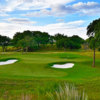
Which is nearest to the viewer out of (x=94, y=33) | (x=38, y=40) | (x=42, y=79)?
(x=42, y=79)

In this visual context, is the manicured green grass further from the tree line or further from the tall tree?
the tree line

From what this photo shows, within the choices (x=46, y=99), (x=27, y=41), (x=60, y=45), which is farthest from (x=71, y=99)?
(x=60, y=45)

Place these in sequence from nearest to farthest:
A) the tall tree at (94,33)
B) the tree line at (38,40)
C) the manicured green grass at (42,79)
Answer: the manicured green grass at (42,79) < the tall tree at (94,33) < the tree line at (38,40)

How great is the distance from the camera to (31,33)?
2975 inches

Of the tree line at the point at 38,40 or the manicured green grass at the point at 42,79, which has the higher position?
the tree line at the point at 38,40

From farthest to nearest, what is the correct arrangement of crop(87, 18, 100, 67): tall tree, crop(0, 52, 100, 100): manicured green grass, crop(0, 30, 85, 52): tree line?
crop(0, 30, 85, 52): tree line
crop(87, 18, 100, 67): tall tree
crop(0, 52, 100, 100): manicured green grass

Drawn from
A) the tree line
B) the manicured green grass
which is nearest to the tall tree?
the manicured green grass

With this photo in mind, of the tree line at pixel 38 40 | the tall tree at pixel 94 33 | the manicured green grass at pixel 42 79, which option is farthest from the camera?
the tree line at pixel 38 40

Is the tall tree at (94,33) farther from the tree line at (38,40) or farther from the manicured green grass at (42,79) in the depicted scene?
the tree line at (38,40)

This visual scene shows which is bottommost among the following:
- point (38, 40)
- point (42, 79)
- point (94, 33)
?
point (42, 79)

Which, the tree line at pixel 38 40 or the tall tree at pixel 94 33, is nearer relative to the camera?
the tall tree at pixel 94 33

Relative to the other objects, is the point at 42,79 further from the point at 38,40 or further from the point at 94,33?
the point at 38,40

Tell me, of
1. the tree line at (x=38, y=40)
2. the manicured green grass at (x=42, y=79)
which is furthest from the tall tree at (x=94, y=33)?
the tree line at (x=38, y=40)

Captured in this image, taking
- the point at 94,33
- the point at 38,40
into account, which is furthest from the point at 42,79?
the point at 38,40
